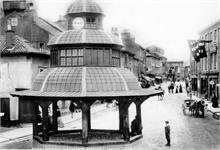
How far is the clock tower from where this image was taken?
78.8 ft

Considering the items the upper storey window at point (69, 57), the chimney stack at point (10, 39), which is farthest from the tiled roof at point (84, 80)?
the chimney stack at point (10, 39)

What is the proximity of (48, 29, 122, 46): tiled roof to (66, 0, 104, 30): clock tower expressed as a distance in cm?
66

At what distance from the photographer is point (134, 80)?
76.8 ft

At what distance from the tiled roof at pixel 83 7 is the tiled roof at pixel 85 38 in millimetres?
1446

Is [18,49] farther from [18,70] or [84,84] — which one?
[84,84]

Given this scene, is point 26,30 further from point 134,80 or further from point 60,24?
point 134,80

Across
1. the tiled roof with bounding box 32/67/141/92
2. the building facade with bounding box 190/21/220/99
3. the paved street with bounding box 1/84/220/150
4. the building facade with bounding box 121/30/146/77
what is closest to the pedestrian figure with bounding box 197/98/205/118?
the paved street with bounding box 1/84/220/150

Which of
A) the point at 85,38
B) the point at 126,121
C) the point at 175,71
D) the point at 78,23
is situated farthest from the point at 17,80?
the point at 175,71

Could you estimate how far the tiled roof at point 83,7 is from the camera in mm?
24016

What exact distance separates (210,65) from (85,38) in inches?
1258

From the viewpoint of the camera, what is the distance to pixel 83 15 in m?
24.1

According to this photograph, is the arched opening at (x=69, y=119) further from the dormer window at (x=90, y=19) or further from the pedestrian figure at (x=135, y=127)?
the dormer window at (x=90, y=19)

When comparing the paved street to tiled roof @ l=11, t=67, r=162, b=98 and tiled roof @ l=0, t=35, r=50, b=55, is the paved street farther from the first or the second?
tiled roof @ l=0, t=35, r=50, b=55

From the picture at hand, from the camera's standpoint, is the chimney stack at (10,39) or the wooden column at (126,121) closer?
the wooden column at (126,121)
